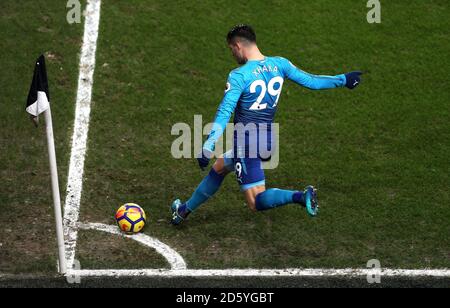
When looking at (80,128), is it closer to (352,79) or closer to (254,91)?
(254,91)

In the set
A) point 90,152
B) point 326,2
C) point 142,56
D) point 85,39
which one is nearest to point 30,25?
point 85,39

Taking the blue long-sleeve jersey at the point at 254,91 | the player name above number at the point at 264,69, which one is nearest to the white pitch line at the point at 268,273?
the blue long-sleeve jersey at the point at 254,91

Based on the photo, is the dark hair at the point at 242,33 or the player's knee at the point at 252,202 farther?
the player's knee at the point at 252,202

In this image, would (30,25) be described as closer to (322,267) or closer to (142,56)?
(142,56)

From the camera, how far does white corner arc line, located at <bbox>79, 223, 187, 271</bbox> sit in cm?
1012

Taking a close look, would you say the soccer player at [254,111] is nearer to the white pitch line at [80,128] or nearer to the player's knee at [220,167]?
the player's knee at [220,167]

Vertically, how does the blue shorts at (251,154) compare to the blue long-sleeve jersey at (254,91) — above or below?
below

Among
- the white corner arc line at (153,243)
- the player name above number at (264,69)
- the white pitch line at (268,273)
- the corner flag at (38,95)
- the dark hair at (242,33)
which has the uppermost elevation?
the dark hair at (242,33)

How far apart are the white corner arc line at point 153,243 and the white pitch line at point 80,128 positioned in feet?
A: 0.81

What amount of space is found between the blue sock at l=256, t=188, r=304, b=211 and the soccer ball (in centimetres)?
143

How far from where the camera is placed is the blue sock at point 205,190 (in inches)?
416

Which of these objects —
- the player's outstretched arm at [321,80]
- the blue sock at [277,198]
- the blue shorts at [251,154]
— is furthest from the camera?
the player's outstretched arm at [321,80]

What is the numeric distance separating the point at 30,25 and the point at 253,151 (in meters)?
5.46

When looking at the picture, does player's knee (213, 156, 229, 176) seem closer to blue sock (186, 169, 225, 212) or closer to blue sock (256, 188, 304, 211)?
blue sock (186, 169, 225, 212)
